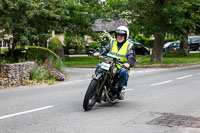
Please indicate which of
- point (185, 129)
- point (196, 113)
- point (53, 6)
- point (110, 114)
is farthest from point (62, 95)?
point (53, 6)

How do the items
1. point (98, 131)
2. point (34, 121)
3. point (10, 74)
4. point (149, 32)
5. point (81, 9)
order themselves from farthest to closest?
point (81, 9), point (149, 32), point (10, 74), point (34, 121), point (98, 131)

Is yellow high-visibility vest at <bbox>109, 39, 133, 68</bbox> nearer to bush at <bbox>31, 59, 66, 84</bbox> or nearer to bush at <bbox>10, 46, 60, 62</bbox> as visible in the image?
bush at <bbox>31, 59, 66, 84</bbox>

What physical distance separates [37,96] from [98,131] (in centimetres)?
448

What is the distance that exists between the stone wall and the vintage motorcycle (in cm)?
571

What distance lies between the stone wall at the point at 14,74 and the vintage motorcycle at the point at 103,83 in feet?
18.7

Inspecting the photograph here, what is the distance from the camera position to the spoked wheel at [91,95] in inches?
286

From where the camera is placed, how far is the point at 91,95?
24.5 feet

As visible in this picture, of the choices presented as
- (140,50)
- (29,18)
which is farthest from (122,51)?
(140,50)

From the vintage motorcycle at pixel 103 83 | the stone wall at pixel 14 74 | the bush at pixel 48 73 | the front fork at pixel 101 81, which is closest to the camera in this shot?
the vintage motorcycle at pixel 103 83

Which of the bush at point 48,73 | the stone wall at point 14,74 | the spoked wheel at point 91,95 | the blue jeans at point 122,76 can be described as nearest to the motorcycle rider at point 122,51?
the blue jeans at point 122,76

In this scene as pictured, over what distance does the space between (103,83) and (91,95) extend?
0.39 m

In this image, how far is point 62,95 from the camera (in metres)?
10.3

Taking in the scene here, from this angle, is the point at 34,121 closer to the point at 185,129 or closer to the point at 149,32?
the point at 185,129

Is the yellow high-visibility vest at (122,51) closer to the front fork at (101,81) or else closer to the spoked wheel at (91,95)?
the front fork at (101,81)
